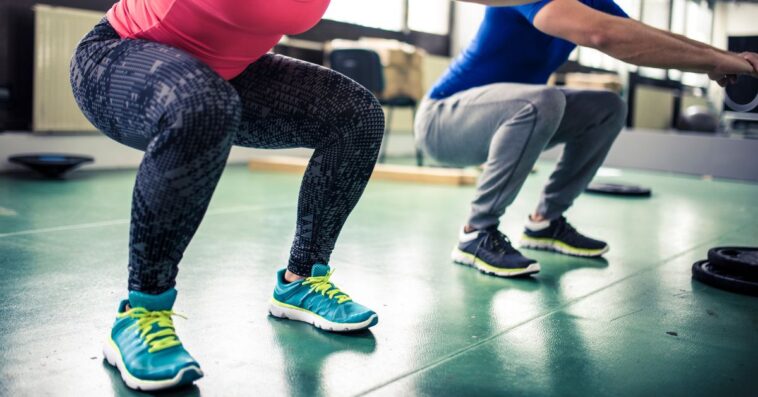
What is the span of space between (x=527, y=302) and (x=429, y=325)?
1.12 ft

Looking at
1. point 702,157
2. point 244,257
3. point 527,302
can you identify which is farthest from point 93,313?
point 702,157

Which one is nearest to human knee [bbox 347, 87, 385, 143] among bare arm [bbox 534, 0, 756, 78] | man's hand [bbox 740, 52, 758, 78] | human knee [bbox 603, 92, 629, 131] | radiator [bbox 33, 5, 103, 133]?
bare arm [bbox 534, 0, 756, 78]

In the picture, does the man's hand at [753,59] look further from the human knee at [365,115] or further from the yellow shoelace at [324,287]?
the yellow shoelace at [324,287]

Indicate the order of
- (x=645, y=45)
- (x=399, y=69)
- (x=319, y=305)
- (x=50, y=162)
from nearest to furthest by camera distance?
(x=319, y=305)
(x=645, y=45)
(x=50, y=162)
(x=399, y=69)

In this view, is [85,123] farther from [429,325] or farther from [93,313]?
[429,325]

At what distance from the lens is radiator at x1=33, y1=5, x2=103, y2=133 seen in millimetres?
4055

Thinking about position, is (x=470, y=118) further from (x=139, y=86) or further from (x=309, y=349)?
(x=139, y=86)

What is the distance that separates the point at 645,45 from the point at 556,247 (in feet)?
3.20

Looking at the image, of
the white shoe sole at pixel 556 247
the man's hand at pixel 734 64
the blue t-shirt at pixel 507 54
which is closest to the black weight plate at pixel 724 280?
the white shoe sole at pixel 556 247

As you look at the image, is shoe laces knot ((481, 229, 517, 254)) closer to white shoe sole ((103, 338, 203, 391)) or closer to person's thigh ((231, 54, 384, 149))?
person's thigh ((231, 54, 384, 149))

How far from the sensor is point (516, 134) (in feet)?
6.68

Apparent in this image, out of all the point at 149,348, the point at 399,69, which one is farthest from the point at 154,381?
the point at 399,69

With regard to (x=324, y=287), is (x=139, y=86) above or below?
above

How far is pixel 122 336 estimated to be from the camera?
1.19 m
